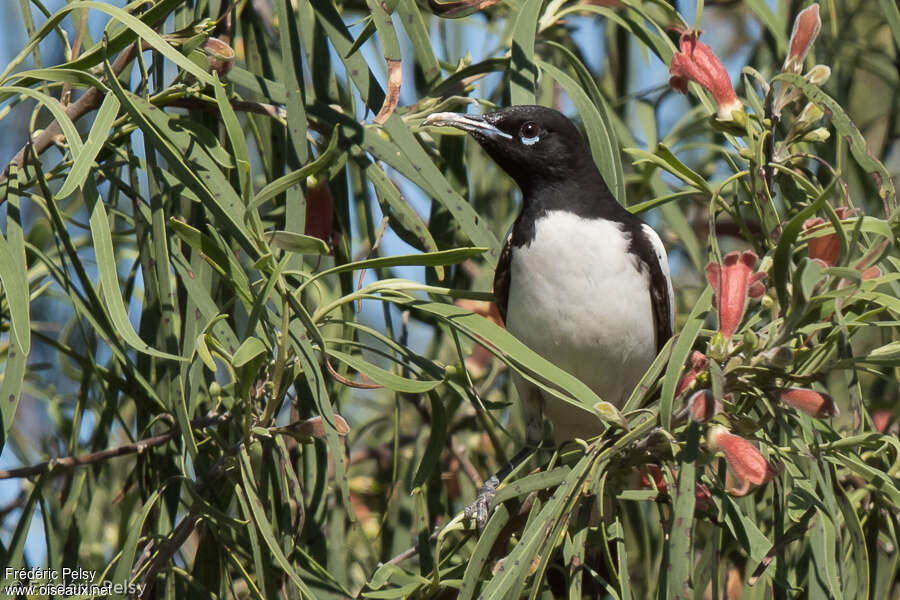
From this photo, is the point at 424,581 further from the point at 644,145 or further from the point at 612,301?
the point at 644,145

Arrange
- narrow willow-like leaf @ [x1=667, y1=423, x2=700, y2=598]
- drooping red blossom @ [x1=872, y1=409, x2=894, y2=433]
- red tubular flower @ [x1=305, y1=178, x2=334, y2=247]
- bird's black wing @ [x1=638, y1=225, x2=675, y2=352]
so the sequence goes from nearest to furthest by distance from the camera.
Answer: narrow willow-like leaf @ [x1=667, y1=423, x2=700, y2=598]
red tubular flower @ [x1=305, y1=178, x2=334, y2=247]
drooping red blossom @ [x1=872, y1=409, x2=894, y2=433]
bird's black wing @ [x1=638, y1=225, x2=675, y2=352]

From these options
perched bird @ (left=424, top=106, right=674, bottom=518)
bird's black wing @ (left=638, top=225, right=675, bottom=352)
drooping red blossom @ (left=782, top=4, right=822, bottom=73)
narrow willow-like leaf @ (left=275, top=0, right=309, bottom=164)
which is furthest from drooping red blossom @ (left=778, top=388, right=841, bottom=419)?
bird's black wing @ (left=638, top=225, right=675, bottom=352)

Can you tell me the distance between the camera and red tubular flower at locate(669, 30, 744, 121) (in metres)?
2.52

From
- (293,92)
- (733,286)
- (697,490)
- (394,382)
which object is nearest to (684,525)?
(733,286)

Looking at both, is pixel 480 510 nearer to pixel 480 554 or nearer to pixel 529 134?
pixel 480 554

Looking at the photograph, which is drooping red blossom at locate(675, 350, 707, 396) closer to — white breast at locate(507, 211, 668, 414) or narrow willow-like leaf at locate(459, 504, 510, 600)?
narrow willow-like leaf at locate(459, 504, 510, 600)

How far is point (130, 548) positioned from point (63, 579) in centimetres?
52

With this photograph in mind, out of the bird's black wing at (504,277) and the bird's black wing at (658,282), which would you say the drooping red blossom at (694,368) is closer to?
the bird's black wing at (658,282)

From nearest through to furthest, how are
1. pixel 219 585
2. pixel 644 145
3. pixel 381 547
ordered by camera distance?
1. pixel 219 585
2. pixel 381 547
3. pixel 644 145

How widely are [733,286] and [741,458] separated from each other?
1.01 feet

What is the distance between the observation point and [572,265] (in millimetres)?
3496

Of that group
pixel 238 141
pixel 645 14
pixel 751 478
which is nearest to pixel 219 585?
pixel 238 141

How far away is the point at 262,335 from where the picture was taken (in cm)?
222

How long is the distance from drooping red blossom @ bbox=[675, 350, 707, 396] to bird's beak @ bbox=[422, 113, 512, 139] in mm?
1005
